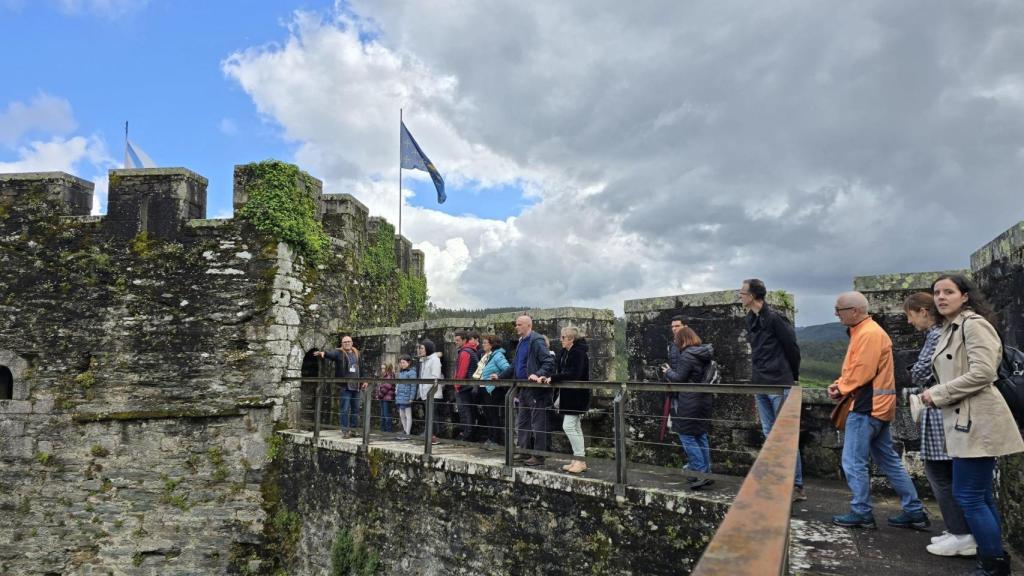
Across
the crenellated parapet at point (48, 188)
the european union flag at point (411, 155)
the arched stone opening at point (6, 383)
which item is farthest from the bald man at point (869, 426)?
the arched stone opening at point (6, 383)

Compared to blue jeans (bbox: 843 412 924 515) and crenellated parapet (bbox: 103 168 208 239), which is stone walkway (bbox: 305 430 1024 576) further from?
crenellated parapet (bbox: 103 168 208 239)

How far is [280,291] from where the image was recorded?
31.3 feet

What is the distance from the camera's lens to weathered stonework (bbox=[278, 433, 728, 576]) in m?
4.89

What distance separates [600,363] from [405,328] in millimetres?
3327

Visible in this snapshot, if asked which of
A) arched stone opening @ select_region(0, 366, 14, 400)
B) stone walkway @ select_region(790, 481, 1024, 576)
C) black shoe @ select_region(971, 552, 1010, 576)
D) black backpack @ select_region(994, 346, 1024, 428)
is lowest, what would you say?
stone walkway @ select_region(790, 481, 1024, 576)

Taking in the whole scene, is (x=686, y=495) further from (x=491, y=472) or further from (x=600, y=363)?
(x=600, y=363)

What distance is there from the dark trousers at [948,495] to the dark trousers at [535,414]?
330 cm

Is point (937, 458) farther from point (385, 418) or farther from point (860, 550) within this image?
point (385, 418)

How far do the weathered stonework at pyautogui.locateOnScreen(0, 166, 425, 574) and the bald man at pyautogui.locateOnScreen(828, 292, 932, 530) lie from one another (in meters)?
7.71

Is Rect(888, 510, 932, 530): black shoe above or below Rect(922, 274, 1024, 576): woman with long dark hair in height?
below

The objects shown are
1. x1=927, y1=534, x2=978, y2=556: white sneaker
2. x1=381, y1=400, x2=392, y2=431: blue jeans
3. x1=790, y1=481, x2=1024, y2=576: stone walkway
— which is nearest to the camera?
x1=790, y1=481, x2=1024, y2=576: stone walkway

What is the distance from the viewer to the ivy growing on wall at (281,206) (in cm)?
962

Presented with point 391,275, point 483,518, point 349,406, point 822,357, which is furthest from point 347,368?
point 822,357

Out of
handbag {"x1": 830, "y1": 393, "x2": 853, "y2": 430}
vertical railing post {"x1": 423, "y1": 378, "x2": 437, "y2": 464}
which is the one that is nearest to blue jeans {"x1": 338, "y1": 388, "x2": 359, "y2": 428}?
vertical railing post {"x1": 423, "y1": 378, "x2": 437, "y2": 464}
